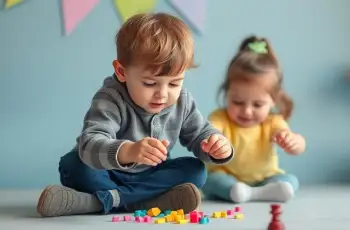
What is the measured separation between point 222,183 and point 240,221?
0.31 m

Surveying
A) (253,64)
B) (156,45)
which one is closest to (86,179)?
(156,45)

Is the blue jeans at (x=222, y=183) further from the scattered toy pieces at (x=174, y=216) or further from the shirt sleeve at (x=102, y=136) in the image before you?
the shirt sleeve at (x=102, y=136)

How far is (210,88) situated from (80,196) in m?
0.68

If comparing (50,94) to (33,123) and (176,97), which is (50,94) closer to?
(33,123)

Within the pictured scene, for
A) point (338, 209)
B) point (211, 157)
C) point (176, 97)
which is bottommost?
point (338, 209)

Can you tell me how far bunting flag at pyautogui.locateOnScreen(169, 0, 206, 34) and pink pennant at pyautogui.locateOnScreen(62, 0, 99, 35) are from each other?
219 mm

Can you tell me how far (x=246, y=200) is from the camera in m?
1.63

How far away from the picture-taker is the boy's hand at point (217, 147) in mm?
1433

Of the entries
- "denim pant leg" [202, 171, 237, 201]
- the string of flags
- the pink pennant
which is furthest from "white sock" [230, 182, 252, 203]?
the pink pennant

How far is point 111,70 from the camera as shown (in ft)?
6.38

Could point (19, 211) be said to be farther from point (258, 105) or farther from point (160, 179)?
point (258, 105)

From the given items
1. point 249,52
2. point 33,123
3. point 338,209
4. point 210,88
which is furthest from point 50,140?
point 338,209

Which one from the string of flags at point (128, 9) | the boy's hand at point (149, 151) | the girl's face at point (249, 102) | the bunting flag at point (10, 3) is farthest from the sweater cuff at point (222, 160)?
the bunting flag at point (10, 3)

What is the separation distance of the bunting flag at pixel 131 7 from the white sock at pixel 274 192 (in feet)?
1.95
